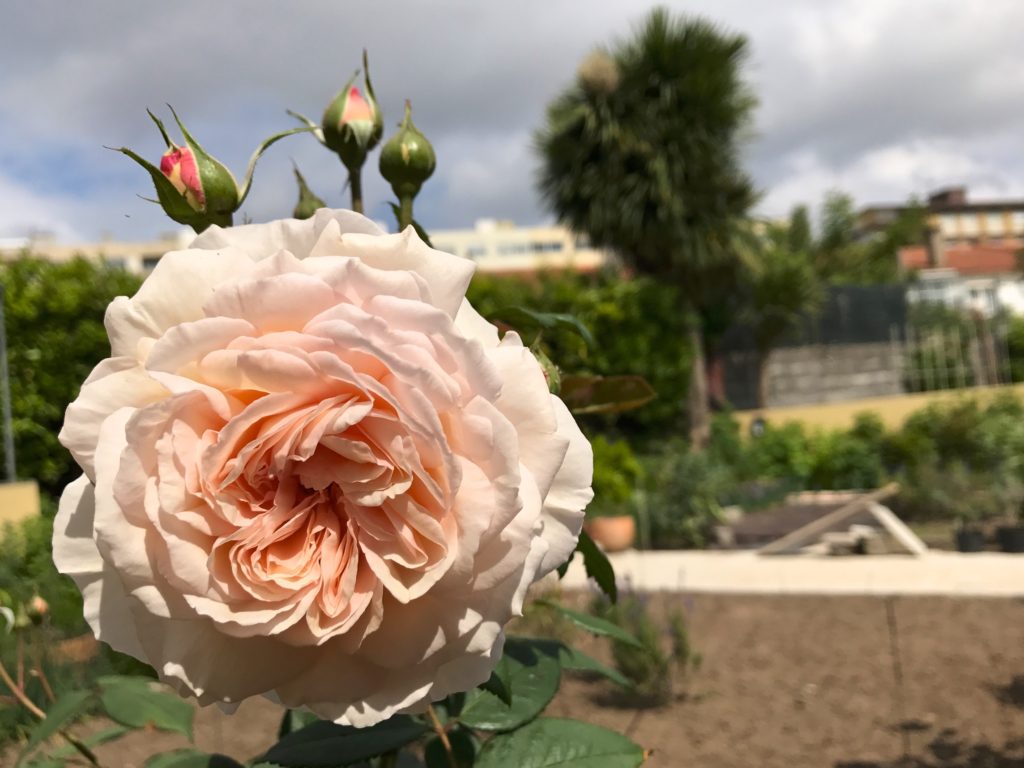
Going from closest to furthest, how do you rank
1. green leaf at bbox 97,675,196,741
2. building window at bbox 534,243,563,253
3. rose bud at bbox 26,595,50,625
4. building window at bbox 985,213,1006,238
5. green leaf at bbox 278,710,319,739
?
1. green leaf at bbox 278,710,319,739
2. green leaf at bbox 97,675,196,741
3. rose bud at bbox 26,595,50,625
4. building window at bbox 534,243,563,253
5. building window at bbox 985,213,1006,238

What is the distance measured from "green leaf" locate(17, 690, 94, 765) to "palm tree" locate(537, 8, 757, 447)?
30.0ft

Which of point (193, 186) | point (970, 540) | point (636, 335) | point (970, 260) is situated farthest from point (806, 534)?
point (970, 260)

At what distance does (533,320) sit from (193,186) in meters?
0.28

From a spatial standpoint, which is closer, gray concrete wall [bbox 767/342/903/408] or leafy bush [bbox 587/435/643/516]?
leafy bush [bbox 587/435/643/516]

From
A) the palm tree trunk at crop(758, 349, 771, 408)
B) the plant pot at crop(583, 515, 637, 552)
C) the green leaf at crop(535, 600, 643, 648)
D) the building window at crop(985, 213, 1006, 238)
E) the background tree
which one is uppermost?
the building window at crop(985, 213, 1006, 238)

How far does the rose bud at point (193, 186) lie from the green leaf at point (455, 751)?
468 mm

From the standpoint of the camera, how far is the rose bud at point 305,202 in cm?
79

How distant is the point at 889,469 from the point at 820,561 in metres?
3.70

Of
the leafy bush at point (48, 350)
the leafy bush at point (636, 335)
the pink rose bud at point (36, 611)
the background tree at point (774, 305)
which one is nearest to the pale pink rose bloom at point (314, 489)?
the pink rose bud at point (36, 611)

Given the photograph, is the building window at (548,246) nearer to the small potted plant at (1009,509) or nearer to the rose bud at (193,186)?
the small potted plant at (1009,509)

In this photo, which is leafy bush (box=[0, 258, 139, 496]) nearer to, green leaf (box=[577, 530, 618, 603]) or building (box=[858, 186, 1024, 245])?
green leaf (box=[577, 530, 618, 603])

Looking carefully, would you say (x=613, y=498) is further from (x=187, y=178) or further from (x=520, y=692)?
(x=187, y=178)

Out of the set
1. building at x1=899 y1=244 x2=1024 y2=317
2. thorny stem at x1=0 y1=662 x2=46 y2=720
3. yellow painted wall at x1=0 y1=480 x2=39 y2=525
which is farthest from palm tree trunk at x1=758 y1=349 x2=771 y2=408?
building at x1=899 y1=244 x2=1024 y2=317

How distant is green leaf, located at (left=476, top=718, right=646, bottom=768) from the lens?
696 millimetres
